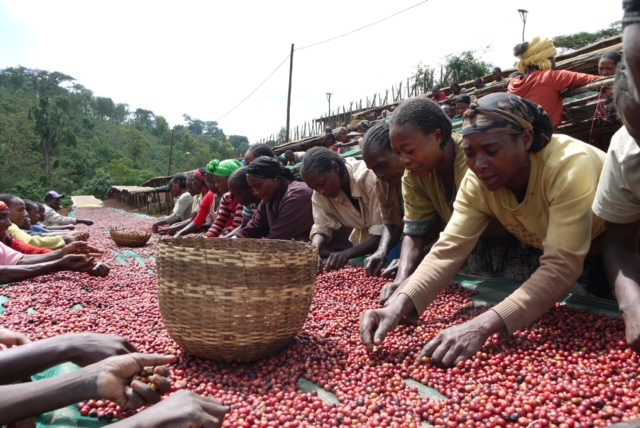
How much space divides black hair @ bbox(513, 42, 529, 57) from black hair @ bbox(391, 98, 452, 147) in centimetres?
287

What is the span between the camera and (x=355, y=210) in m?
4.25

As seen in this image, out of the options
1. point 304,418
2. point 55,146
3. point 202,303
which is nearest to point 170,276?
point 202,303

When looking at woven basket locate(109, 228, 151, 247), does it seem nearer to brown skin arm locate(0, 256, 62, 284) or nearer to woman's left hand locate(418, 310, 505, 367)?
brown skin arm locate(0, 256, 62, 284)

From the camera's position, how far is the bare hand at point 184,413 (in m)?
1.34

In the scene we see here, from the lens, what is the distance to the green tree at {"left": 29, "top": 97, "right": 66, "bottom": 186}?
38.2 m

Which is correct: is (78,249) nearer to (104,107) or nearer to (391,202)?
(391,202)

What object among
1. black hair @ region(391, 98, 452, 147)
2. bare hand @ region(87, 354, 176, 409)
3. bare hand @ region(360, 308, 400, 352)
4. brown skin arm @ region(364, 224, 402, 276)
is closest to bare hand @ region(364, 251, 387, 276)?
brown skin arm @ region(364, 224, 402, 276)

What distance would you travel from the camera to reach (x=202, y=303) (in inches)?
77.0

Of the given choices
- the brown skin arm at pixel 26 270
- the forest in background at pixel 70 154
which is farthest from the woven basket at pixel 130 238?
the forest in background at pixel 70 154

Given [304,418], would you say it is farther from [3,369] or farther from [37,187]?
[37,187]

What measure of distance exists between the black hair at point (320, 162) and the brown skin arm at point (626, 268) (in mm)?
2306

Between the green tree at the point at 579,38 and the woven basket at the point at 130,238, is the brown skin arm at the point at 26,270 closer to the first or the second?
the woven basket at the point at 130,238

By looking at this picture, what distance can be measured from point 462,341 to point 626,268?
77 cm

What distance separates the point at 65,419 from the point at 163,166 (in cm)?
4759
